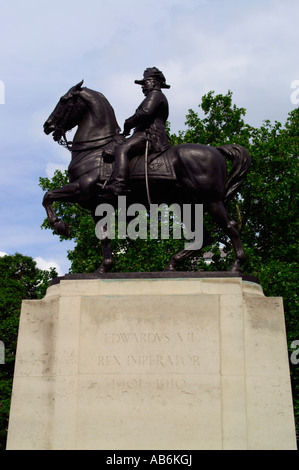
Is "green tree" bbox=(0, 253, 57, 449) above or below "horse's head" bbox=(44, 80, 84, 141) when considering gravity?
above

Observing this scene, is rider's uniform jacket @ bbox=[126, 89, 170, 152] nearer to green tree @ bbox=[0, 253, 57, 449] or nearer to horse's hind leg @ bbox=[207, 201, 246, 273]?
horse's hind leg @ bbox=[207, 201, 246, 273]

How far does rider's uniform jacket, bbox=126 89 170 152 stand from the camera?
1007cm

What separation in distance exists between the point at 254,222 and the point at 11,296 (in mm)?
13936

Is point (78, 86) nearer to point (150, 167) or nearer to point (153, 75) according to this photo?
point (153, 75)

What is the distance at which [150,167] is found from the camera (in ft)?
32.5

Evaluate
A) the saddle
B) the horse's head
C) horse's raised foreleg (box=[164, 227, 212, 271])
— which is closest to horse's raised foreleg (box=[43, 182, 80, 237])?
the saddle

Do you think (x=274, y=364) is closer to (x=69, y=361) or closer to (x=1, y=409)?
(x=69, y=361)

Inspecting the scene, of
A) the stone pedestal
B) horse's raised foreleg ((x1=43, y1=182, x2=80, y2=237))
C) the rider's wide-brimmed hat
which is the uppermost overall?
the rider's wide-brimmed hat

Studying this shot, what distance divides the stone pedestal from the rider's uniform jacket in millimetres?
2457

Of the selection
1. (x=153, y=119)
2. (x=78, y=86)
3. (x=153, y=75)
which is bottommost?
(x=153, y=119)

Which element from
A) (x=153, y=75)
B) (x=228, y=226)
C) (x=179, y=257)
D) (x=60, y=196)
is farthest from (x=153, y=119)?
(x=179, y=257)

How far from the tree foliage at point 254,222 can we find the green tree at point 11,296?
359 cm
